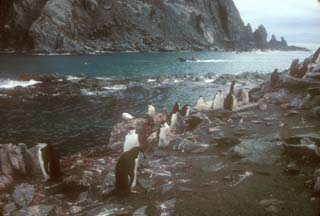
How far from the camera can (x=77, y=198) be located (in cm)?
1239

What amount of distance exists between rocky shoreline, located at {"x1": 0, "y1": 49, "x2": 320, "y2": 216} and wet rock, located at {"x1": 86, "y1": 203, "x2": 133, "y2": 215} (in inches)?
1.2

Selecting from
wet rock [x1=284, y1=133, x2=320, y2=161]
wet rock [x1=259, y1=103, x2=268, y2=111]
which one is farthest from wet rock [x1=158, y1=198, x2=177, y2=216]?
wet rock [x1=259, y1=103, x2=268, y2=111]

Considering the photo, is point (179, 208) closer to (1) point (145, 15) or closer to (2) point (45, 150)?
(2) point (45, 150)

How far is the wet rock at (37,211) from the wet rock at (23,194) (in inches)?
24.3

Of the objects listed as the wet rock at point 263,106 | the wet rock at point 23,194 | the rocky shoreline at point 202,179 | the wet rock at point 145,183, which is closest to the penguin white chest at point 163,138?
the rocky shoreline at point 202,179

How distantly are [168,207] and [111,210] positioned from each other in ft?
5.66

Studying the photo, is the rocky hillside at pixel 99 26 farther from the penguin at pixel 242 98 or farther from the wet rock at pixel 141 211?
the wet rock at pixel 141 211

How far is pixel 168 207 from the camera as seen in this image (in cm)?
1108

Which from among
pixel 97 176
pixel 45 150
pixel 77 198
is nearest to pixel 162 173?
pixel 97 176

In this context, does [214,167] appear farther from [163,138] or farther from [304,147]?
[163,138]

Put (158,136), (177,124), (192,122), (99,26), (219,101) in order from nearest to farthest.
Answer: (158,136)
(177,124)
(192,122)
(219,101)
(99,26)

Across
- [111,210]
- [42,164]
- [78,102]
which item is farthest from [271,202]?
[78,102]

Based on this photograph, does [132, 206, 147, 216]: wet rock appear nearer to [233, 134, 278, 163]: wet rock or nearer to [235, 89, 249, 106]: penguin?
[233, 134, 278, 163]: wet rock

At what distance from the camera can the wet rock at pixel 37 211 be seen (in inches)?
444
